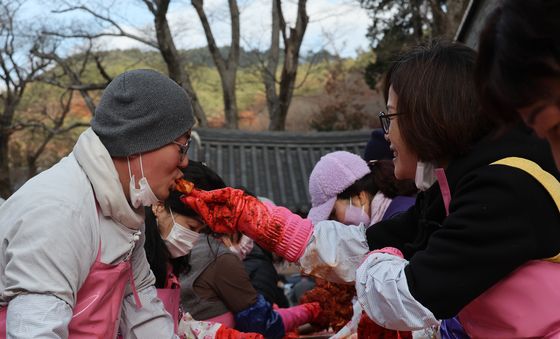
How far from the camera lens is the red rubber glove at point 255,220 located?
2643mm

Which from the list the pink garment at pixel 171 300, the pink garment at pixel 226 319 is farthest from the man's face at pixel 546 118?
the pink garment at pixel 226 319

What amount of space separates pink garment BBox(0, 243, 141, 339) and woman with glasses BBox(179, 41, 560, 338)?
86cm

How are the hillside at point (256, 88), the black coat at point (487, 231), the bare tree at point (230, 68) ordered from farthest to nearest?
the hillside at point (256, 88), the bare tree at point (230, 68), the black coat at point (487, 231)

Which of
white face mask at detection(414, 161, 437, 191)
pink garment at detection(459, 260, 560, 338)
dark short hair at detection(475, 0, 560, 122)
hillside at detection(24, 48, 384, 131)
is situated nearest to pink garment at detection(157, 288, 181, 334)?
white face mask at detection(414, 161, 437, 191)

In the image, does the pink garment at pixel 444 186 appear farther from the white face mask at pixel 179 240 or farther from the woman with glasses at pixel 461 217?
the white face mask at pixel 179 240

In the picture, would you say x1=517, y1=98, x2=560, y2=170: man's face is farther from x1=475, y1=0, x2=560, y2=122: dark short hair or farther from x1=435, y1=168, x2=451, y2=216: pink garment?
x1=435, y1=168, x2=451, y2=216: pink garment

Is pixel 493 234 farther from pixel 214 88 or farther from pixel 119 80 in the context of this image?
pixel 214 88

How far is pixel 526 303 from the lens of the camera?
1870 millimetres

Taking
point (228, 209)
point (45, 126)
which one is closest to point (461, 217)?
point (228, 209)

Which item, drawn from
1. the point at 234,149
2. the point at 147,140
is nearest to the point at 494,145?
the point at 147,140

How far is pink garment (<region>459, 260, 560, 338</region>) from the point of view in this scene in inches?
72.5

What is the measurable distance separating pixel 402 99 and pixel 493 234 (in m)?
0.64

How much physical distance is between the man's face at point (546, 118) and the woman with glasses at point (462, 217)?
0.30m

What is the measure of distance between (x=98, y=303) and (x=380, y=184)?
6.60 ft
